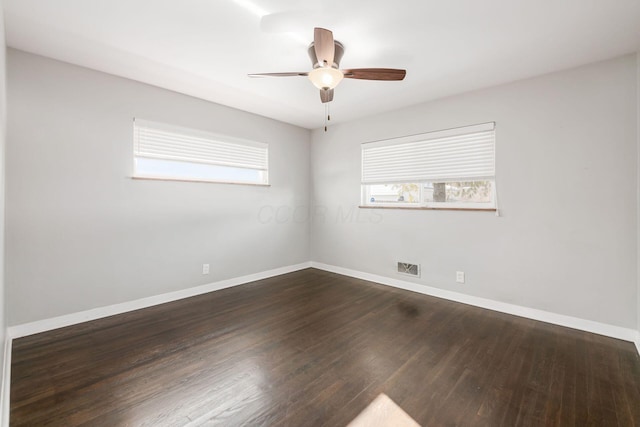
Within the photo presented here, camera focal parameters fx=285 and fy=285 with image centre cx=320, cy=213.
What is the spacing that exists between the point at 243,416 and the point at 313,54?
254cm

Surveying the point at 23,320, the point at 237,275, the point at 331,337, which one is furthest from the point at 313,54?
the point at 23,320

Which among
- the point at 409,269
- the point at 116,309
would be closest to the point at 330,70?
the point at 409,269

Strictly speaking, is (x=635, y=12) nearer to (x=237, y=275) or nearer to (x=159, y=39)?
(x=159, y=39)

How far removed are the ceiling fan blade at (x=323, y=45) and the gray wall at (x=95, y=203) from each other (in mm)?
2175

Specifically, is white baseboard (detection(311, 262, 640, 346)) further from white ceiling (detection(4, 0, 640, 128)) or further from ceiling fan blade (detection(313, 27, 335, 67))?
ceiling fan blade (detection(313, 27, 335, 67))

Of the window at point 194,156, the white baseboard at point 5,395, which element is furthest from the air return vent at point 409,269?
the white baseboard at point 5,395

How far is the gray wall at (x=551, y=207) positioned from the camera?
2.51 meters

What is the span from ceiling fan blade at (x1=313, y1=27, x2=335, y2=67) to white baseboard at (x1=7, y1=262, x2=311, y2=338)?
9.90 feet

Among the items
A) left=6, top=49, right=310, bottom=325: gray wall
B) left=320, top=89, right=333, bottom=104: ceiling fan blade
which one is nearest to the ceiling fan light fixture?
left=320, top=89, right=333, bottom=104: ceiling fan blade

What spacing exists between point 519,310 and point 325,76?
3.03 metres

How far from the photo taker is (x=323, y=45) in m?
1.97

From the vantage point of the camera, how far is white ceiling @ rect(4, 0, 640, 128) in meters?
1.93

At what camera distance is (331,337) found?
8.26ft

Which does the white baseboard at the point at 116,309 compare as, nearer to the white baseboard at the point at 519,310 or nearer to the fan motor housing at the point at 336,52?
the white baseboard at the point at 519,310
